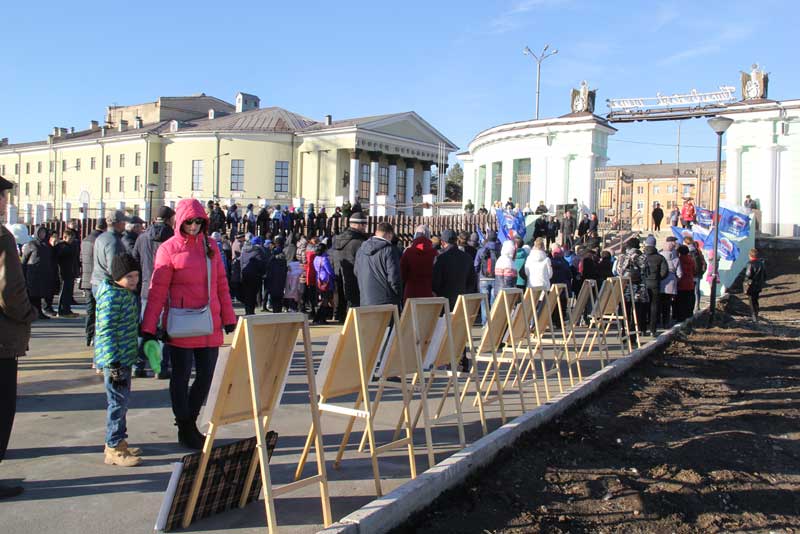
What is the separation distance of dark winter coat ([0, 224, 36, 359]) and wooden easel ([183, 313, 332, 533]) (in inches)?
61.4

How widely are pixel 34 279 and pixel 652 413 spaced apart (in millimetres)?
10683

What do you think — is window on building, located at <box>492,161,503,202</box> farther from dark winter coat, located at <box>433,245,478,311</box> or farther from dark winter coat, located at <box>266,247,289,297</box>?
dark winter coat, located at <box>433,245,478,311</box>

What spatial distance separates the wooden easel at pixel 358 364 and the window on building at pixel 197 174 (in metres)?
54.9

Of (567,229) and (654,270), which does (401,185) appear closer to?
(567,229)

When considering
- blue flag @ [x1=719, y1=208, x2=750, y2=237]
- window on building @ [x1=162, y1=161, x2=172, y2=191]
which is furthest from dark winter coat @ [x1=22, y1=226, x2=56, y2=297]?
window on building @ [x1=162, y1=161, x2=172, y2=191]

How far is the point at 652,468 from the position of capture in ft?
19.7

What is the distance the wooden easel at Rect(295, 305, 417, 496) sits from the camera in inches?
196

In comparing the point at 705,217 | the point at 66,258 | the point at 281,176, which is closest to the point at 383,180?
the point at 281,176

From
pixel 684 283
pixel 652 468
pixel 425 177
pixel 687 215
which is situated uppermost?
pixel 425 177

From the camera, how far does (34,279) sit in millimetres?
13070

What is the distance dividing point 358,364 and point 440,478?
3.23 feet

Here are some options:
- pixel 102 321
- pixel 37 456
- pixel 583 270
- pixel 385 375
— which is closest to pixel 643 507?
pixel 385 375

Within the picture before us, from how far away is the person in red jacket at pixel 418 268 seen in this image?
9.20 meters

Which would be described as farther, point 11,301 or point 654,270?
point 654,270
